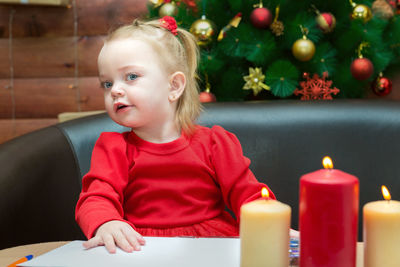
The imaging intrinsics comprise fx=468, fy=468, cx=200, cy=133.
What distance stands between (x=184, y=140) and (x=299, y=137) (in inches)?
19.0

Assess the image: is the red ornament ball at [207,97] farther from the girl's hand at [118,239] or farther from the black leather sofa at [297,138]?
the girl's hand at [118,239]

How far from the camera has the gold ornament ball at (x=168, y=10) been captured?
1.92 m

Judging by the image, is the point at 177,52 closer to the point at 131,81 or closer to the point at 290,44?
the point at 131,81

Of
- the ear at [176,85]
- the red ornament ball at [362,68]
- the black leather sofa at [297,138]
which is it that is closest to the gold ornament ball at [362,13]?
the red ornament ball at [362,68]

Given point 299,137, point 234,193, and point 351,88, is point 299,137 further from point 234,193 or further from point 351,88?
point 351,88

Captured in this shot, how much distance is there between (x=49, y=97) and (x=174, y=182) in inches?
76.6

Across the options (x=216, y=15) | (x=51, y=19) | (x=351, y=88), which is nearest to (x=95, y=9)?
(x=51, y=19)

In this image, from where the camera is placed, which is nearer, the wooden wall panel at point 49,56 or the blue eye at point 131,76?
the blue eye at point 131,76

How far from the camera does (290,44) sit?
189 centimetres

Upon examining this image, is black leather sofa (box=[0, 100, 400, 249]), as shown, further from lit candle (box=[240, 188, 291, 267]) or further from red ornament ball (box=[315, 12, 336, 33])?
lit candle (box=[240, 188, 291, 267])

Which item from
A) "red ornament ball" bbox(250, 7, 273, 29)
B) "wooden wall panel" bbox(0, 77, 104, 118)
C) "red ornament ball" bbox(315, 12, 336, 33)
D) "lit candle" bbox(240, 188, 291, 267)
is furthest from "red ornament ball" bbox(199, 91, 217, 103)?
"lit candle" bbox(240, 188, 291, 267)

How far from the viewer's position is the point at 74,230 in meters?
1.32

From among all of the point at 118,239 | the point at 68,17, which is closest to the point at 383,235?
the point at 118,239

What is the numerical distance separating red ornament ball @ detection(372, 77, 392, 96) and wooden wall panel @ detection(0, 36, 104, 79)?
151 cm
